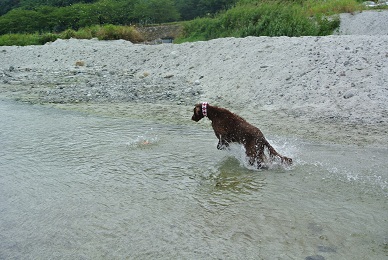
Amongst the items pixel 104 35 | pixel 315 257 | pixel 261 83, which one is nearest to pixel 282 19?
pixel 261 83

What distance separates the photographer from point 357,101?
402 inches

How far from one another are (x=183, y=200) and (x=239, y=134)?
1.95 meters

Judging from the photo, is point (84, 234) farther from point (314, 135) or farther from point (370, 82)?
point (370, 82)

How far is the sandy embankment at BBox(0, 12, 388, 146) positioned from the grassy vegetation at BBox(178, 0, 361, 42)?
9.45 feet

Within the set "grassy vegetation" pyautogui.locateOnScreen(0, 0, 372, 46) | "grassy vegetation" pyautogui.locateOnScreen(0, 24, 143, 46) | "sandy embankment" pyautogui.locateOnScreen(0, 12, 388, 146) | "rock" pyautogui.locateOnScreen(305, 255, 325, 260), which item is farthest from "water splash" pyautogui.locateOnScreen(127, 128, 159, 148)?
"grassy vegetation" pyautogui.locateOnScreen(0, 24, 143, 46)

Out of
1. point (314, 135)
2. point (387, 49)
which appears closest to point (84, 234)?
point (314, 135)

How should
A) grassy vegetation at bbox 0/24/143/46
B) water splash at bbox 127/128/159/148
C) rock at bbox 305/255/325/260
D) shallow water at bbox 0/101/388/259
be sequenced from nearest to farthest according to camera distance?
rock at bbox 305/255/325/260 → shallow water at bbox 0/101/388/259 → water splash at bbox 127/128/159/148 → grassy vegetation at bbox 0/24/143/46

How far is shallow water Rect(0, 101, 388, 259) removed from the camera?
468 cm

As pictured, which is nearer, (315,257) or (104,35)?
(315,257)

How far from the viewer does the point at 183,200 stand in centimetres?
599

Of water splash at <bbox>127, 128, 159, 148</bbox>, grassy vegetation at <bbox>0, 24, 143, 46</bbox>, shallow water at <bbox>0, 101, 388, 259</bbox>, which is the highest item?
grassy vegetation at <bbox>0, 24, 143, 46</bbox>

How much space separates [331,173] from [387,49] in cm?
663

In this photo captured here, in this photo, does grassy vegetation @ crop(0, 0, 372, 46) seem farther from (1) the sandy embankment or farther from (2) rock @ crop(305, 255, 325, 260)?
(2) rock @ crop(305, 255, 325, 260)

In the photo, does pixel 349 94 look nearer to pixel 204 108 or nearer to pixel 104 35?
pixel 204 108
